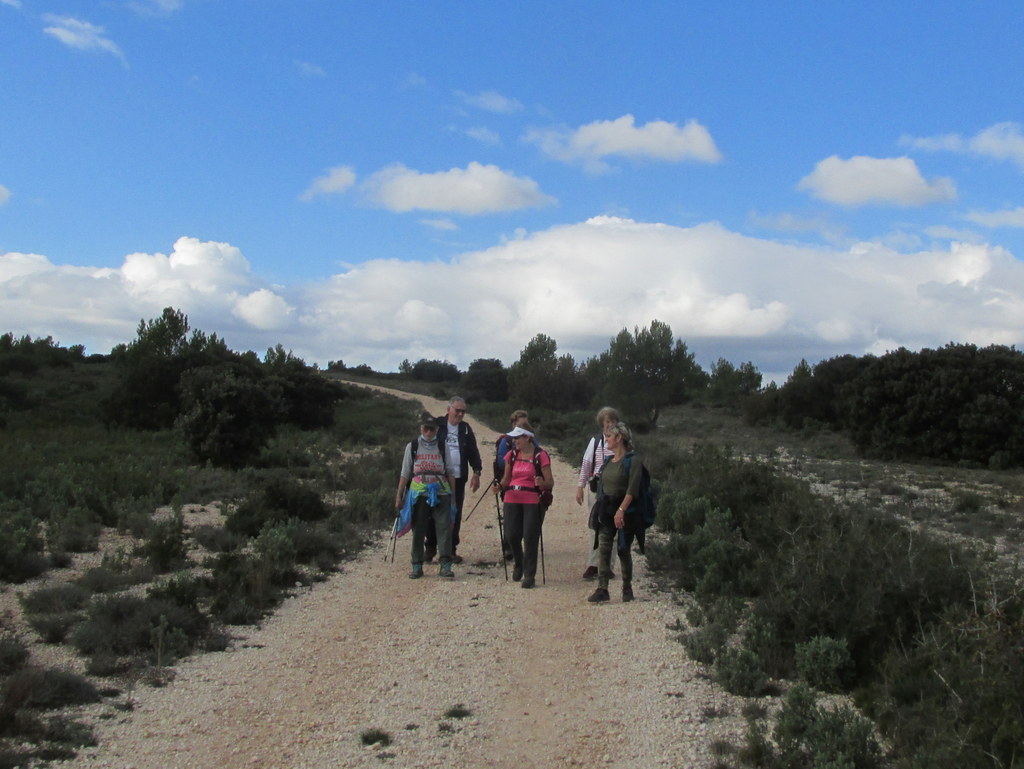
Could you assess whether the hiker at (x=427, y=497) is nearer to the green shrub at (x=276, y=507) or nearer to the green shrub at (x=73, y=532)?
the green shrub at (x=276, y=507)

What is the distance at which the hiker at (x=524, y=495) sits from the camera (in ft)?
31.6

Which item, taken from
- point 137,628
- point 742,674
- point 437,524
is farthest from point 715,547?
point 137,628

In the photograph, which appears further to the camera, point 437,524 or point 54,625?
point 437,524

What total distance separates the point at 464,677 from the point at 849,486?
1610 centimetres

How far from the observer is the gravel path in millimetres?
5230

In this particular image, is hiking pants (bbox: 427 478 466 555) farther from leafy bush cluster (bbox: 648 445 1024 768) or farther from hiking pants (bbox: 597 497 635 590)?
leafy bush cluster (bbox: 648 445 1024 768)

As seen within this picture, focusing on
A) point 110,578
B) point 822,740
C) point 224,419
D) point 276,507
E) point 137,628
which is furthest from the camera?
point 224,419

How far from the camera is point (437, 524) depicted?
33.7 feet

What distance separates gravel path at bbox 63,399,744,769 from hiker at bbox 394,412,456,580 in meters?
0.78

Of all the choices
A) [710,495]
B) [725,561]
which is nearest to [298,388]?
[710,495]

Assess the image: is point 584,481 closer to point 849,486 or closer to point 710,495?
point 710,495

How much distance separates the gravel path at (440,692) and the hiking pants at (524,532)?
34 cm

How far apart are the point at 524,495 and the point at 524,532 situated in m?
0.39

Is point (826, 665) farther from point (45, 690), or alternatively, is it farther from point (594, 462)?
point (45, 690)
